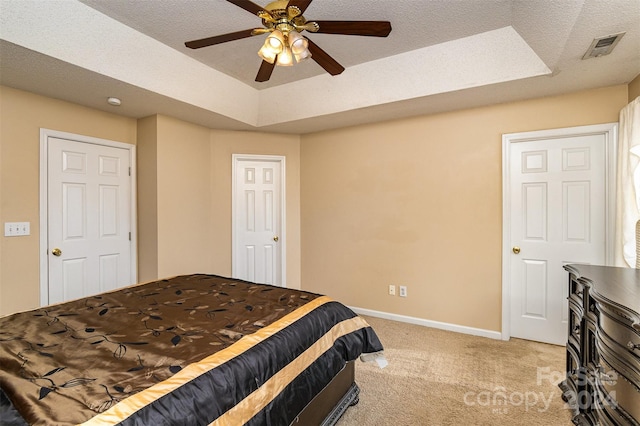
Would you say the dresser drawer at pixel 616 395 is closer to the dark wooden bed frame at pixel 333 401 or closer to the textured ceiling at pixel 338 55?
the dark wooden bed frame at pixel 333 401

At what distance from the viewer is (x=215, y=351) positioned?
1.24m

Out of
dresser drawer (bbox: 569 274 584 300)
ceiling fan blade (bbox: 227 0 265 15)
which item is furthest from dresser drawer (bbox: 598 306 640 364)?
ceiling fan blade (bbox: 227 0 265 15)

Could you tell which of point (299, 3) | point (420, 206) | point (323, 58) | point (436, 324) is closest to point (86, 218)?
point (323, 58)

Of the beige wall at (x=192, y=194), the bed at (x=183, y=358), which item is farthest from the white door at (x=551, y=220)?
the beige wall at (x=192, y=194)

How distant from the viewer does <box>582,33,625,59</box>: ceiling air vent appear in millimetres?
1870

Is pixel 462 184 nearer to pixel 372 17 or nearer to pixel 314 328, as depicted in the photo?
pixel 372 17

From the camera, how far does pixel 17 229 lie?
2.59 m

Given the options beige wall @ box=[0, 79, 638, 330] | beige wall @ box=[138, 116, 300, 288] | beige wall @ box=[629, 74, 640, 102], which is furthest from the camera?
beige wall @ box=[138, 116, 300, 288]

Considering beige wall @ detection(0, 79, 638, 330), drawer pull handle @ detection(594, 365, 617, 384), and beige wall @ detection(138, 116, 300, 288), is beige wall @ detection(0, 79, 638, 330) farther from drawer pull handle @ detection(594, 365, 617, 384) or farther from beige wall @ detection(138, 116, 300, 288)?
drawer pull handle @ detection(594, 365, 617, 384)

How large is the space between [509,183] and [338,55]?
6.94ft

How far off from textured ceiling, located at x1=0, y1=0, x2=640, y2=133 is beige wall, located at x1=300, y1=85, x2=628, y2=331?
0.26m

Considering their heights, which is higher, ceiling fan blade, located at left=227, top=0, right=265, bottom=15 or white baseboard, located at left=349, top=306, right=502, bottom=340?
ceiling fan blade, located at left=227, top=0, right=265, bottom=15

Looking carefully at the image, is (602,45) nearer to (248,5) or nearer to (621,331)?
(621,331)

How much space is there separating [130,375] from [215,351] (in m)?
0.30
